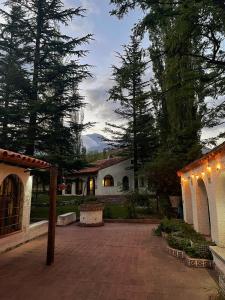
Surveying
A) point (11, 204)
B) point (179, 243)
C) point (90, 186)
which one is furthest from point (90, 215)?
point (90, 186)

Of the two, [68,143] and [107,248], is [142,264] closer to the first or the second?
[107,248]

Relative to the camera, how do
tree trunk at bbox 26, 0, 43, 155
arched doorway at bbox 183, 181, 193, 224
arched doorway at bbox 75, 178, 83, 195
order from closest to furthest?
1. arched doorway at bbox 183, 181, 193, 224
2. tree trunk at bbox 26, 0, 43, 155
3. arched doorway at bbox 75, 178, 83, 195

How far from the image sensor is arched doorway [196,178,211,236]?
972 centimetres

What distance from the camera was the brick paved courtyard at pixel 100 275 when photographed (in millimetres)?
4688

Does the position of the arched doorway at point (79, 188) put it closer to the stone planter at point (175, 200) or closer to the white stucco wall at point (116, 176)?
the white stucco wall at point (116, 176)

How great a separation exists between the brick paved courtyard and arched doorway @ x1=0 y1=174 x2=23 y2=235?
2.81ft

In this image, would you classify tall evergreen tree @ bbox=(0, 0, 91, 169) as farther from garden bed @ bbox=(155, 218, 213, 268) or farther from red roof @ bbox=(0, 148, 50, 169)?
garden bed @ bbox=(155, 218, 213, 268)

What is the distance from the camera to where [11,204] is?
8969mm

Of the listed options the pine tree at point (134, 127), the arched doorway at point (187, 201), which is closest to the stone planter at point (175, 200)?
the arched doorway at point (187, 201)

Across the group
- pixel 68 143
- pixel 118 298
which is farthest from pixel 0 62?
pixel 118 298

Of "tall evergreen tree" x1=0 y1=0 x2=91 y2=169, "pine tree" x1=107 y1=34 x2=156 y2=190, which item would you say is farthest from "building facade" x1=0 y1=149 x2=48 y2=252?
"pine tree" x1=107 y1=34 x2=156 y2=190

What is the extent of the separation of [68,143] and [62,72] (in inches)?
178

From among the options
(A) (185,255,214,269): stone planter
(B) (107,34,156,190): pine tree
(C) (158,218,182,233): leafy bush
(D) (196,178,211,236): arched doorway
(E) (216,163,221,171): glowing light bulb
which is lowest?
(A) (185,255,214,269): stone planter

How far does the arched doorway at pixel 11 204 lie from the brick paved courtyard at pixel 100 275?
858 millimetres
